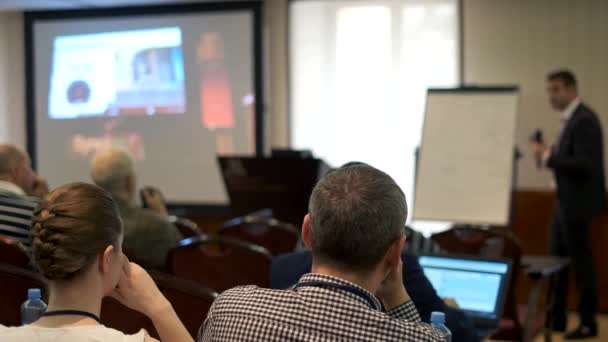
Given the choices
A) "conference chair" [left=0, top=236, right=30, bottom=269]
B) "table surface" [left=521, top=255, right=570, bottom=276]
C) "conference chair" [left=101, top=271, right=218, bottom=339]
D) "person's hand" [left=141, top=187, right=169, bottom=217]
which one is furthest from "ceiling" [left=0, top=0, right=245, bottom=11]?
"conference chair" [left=101, top=271, right=218, bottom=339]

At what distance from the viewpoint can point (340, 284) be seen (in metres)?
1.22

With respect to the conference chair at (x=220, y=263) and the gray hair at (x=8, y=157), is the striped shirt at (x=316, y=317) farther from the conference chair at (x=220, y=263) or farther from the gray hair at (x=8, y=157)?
the gray hair at (x=8, y=157)

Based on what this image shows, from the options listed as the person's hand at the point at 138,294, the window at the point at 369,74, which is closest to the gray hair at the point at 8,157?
the person's hand at the point at 138,294

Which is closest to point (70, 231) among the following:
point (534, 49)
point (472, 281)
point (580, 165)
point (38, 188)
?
point (472, 281)

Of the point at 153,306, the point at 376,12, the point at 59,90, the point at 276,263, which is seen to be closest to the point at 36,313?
the point at 153,306

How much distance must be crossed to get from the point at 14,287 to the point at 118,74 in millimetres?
5027

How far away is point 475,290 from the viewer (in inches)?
95.8

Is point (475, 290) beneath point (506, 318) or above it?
above

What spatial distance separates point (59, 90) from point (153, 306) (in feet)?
19.6

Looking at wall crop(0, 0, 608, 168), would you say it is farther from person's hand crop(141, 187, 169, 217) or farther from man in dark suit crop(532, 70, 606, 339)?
person's hand crop(141, 187, 169, 217)

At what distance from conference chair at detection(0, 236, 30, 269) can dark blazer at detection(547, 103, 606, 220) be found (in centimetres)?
348

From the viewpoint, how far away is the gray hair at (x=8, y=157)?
309 cm

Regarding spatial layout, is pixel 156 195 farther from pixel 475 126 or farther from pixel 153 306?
pixel 153 306

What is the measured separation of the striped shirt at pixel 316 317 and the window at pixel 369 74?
503 cm
